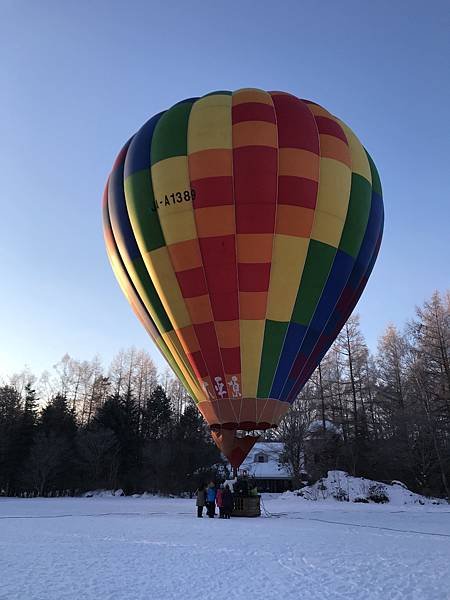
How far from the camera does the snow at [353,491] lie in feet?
69.0

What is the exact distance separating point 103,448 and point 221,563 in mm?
28847

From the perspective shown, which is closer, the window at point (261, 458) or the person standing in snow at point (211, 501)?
the person standing in snow at point (211, 501)

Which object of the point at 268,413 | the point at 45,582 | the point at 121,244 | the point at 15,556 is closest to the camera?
the point at 45,582

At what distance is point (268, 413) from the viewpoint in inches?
436

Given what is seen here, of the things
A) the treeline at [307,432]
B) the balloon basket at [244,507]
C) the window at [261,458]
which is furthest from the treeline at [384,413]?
the balloon basket at [244,507]

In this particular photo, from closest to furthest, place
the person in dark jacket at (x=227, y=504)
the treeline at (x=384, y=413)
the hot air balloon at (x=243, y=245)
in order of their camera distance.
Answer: the hot air balloon at (x=243, y=245), the person in dark jacket at (x=227, y=504), the treeline at (x=384, y=413)

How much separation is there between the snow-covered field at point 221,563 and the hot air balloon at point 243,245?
9.98 feet

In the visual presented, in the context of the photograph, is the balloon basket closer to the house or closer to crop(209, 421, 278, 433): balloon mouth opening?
crop(209, 421, 278, 433): balloon mouth opening

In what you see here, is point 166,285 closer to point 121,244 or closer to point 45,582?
point 121,244

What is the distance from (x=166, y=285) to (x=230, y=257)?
5.79 feet

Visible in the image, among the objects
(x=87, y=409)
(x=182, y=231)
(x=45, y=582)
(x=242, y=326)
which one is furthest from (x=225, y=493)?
(x=87, y=409)

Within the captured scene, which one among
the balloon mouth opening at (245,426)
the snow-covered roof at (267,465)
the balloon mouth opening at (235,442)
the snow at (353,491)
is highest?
the snow-covered roof at (267,465)

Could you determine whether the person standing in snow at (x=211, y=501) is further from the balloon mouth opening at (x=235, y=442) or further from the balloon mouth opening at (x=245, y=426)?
the balloon mouth opening at (x=245, y=426)

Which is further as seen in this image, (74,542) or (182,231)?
(182,231)
